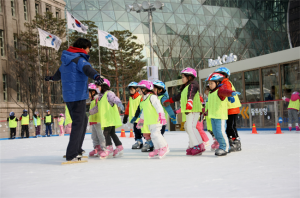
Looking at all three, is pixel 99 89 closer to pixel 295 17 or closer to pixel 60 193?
pixel 60 193

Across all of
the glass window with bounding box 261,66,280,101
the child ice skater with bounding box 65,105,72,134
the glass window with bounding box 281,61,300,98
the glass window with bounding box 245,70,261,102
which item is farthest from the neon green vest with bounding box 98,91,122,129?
the glass window with bounding box 245,70,261,102

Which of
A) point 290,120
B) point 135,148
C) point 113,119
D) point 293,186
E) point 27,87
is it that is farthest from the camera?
point 27,87

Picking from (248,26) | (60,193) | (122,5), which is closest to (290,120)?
(60,193)

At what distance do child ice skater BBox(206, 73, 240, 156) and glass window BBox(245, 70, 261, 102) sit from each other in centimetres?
1129

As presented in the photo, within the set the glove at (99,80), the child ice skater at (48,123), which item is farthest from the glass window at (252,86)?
the child ice skater at (48,123)

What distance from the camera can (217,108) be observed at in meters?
6.09

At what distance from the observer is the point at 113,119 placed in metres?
6.46

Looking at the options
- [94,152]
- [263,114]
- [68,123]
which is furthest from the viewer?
[263,114]

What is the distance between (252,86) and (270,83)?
121 cm

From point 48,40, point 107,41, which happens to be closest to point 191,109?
point 107,41

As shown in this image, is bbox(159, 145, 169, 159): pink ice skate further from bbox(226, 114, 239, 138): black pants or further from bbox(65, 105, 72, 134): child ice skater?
bbox(65, 105, 72, 134): child ice skater

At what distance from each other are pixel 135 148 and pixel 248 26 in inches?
2000

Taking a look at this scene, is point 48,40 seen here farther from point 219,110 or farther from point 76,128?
point 219,110

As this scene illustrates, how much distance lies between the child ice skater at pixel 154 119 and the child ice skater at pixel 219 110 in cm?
89
